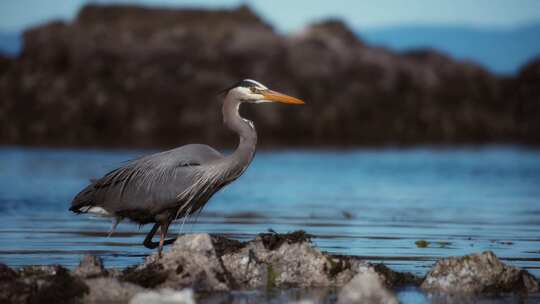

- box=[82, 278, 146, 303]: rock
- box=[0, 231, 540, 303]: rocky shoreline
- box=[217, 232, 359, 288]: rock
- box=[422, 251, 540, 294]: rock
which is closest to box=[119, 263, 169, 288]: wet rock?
box=[0, 231, 540, 303]: rocky shoreline

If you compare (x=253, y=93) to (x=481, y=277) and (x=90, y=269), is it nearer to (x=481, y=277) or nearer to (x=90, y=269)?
(x=90, y=269)

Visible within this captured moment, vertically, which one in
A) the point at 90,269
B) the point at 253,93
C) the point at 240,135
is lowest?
the point at 90,269

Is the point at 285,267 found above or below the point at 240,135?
below

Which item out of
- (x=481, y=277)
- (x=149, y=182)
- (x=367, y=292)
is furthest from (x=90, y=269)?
(x=481, y=277)

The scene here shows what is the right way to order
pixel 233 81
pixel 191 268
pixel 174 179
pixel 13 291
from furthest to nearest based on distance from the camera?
pixel 233 81
pixel 174 179
pixel 191 268
pixel 13 291

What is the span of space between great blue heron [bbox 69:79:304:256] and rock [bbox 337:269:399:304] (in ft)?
10.1

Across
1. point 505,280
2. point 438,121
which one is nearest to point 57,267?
point 505,280

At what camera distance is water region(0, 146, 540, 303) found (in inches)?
535

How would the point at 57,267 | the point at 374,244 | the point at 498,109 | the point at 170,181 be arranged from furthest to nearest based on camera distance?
the point at 498,109 < the point at 374,244 < the point at 170,181 < the point at 57,267

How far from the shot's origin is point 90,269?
399 inches

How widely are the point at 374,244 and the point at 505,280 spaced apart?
4001 mm

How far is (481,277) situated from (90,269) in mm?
3687

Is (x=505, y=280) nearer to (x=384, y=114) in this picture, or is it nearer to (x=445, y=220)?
(x=445, y=220)

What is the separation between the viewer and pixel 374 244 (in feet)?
46.6
